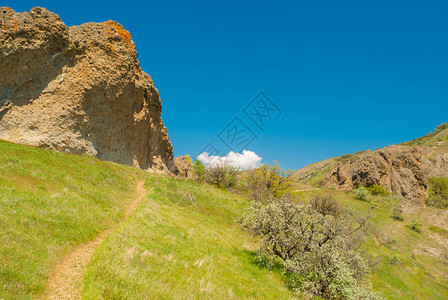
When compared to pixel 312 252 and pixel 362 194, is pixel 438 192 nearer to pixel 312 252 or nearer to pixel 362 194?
pixel 362 194

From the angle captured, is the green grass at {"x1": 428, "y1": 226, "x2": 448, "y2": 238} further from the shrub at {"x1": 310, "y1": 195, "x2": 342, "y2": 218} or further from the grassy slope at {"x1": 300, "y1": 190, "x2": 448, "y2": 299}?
the shrub at {"x1": 310, "y1": 195, "x2": 342, "y2": 218}

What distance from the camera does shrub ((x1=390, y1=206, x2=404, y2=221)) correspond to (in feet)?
157

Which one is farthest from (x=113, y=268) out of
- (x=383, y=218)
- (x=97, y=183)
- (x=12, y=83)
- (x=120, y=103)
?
(x=383, y=218)

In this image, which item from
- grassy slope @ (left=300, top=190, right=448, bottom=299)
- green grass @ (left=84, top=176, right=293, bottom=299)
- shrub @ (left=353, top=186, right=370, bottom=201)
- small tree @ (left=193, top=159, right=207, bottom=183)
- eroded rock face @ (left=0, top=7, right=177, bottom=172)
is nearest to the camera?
green grass @ (left=84, top=176, right=293, bottom=299)

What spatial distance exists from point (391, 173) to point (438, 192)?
1660cm

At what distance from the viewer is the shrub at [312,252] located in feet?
36.2

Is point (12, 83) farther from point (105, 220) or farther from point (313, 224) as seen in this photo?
point (313, 224)

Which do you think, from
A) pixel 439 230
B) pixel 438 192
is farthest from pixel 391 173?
pixel 439 230

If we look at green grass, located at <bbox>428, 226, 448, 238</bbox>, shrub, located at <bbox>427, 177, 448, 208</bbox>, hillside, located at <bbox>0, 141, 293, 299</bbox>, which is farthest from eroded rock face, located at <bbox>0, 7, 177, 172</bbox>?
shrub, located at <bbox>427, 177, 448, 208</bbox>

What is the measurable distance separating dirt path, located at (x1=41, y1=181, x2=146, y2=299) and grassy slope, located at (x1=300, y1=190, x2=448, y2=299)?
12.5m

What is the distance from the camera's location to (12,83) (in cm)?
2388

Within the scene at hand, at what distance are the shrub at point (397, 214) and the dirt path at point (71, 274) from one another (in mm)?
57114

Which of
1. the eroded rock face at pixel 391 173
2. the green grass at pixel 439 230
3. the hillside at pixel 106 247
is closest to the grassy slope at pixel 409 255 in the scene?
the green grass at pixel 439 230

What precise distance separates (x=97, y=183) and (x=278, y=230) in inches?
585
